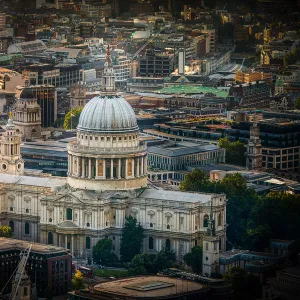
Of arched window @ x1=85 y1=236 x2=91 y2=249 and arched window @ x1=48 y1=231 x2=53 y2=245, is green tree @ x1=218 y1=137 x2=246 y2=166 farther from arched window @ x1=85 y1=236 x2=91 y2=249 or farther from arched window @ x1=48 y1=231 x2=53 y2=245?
arched window @ x1=85 y1=236 x2=91 y2=249

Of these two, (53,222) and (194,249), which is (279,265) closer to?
(194,249)

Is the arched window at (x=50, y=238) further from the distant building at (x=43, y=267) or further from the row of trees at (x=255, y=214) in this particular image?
the distant building at (x=43, y=267)

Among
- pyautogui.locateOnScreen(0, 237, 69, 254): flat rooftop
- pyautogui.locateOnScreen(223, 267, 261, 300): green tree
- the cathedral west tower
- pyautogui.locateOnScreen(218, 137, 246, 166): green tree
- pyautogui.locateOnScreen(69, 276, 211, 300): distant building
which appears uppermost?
the cathedral west tower

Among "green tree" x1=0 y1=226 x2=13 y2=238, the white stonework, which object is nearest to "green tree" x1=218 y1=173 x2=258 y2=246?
the white stonework

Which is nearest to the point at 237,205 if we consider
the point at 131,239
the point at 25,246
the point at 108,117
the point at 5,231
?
the point at 131,239

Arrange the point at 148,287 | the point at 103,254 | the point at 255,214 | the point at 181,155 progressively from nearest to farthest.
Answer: the point at 148,287
the point at 103,254
the point at 255,214
the point at 181,155

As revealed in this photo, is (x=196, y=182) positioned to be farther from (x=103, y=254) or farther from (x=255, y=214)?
(x=103, y=254)
